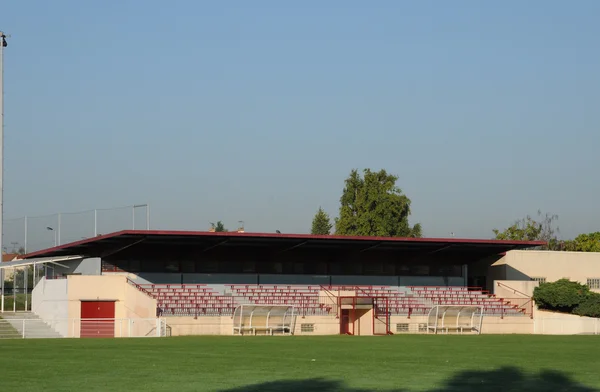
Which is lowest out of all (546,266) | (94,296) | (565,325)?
(565,325)

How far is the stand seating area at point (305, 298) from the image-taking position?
1901 inches

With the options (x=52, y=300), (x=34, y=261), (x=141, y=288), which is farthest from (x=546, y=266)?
(x=34, y=261)

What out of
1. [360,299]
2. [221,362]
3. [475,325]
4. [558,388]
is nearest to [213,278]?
[360,299]

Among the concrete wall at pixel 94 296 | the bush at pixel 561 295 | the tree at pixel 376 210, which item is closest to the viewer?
the concrete wall at pixel 94 296

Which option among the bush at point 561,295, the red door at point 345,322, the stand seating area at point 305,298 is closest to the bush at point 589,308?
the bush at point 561,295

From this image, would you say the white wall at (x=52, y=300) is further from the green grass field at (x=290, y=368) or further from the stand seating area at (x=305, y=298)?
the green grass field at (x=290, y=368)

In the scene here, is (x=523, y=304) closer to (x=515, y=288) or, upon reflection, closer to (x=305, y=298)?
(x=515, y=288)

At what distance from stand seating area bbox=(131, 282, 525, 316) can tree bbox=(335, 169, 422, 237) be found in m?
32.5

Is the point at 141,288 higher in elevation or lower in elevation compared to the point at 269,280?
lower

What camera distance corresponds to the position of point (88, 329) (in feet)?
145

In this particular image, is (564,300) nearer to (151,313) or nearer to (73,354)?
(151,313)

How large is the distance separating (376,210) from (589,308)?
37.6 m

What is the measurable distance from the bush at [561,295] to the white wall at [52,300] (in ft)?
84.0

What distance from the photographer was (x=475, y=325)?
52250mm
